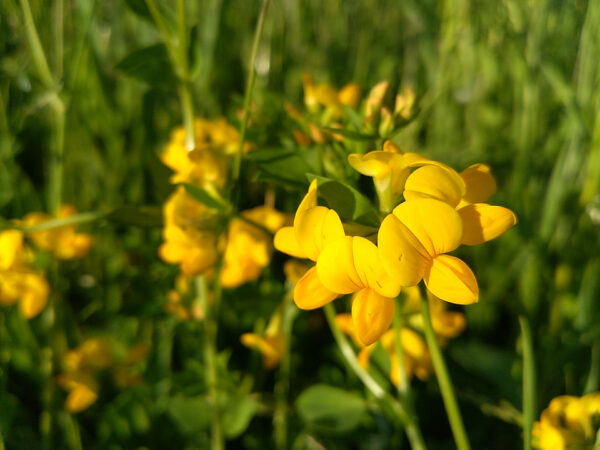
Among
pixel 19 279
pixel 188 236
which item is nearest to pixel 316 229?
pixel 188 236

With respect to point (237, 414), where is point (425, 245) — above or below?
above

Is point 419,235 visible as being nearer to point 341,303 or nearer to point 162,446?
Result: point 341,303

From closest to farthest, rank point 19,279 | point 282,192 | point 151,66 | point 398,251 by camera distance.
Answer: point 398,251, point 151,66, point 19,279, point 282,192

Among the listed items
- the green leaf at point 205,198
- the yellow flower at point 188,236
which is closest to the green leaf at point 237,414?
the yellow flower at point 188,236

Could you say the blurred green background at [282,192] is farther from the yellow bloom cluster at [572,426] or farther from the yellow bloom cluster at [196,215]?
the yellow bloom cluster at [572,426]

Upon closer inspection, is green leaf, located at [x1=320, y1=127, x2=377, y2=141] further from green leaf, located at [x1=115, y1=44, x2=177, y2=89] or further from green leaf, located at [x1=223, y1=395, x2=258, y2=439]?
green leaf, located at [x1=223, y1=395, x2=258, y2=439]

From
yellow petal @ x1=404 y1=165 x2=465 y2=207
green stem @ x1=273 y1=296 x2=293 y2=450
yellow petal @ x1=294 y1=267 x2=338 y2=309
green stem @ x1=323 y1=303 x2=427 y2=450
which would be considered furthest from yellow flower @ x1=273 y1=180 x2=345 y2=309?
green stem @ x1=273 y1=296 x2=293 y2=450

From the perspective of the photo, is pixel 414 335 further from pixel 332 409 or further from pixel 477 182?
pixel 477 182

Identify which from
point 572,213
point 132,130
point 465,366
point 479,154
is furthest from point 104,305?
point 572,213
